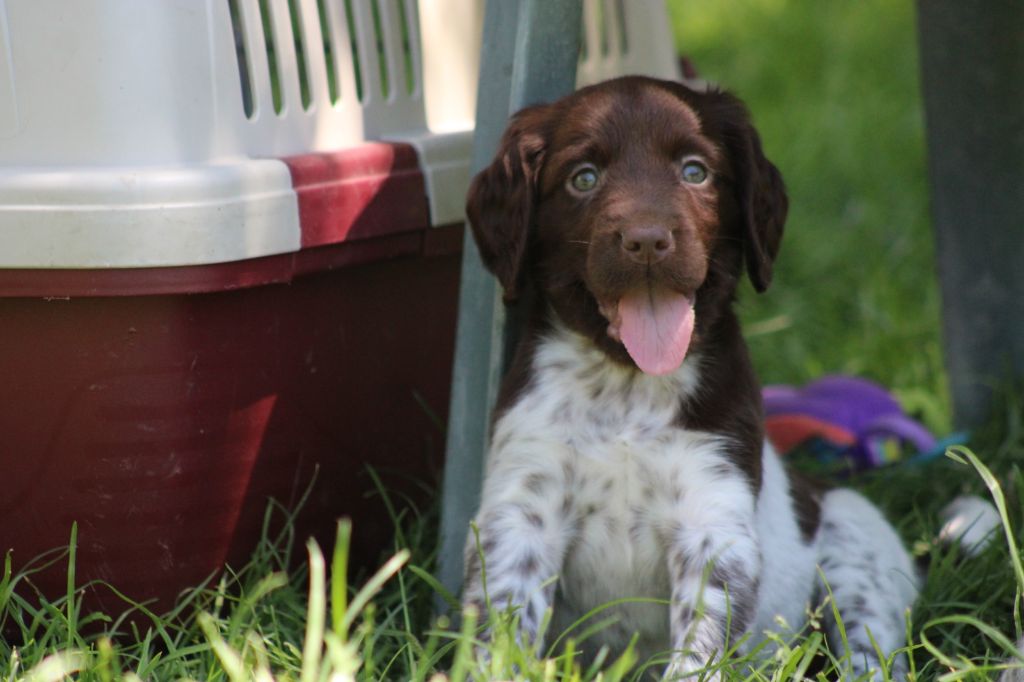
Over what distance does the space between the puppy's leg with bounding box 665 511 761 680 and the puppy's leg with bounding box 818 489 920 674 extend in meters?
0.39

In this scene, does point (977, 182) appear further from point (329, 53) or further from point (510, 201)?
point (329, 53)

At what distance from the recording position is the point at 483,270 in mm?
3453

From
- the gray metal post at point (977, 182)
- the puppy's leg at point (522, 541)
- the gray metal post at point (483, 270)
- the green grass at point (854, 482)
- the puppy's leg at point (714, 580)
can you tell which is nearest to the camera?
the green grass at point (854, 482)

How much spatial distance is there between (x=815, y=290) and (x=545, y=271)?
127 inches

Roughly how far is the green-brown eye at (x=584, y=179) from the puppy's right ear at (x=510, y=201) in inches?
3.7

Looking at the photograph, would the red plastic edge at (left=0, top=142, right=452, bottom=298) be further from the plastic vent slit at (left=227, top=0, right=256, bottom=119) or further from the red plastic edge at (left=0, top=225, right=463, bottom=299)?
the plastic vent slit at (left=227, top=0, right=256, bottom=119)

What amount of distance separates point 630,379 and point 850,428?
1698 millimetres

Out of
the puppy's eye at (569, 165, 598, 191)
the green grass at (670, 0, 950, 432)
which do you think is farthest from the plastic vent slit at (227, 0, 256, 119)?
the green grass at (670, 0, 950, 432)

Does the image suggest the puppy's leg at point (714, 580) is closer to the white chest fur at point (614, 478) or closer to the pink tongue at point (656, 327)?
the white chest fur at point (614, 478)

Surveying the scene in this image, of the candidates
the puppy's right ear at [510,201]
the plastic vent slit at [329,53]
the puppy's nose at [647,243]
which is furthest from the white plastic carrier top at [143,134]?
the puppy's nose at [647,243]

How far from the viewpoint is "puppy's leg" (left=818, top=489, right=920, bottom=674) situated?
327 cm

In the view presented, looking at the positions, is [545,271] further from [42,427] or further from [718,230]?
[42,427]

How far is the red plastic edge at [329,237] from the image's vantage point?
115 inches

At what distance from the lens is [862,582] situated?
334cm
